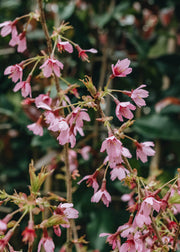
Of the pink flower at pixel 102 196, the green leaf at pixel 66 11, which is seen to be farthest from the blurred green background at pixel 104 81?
the pink flower at pixel 102 196

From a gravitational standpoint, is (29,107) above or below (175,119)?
above

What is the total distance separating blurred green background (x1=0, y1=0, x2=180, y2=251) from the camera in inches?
40.1

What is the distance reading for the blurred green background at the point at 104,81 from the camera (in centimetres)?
102

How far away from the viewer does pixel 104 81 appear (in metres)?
0.97

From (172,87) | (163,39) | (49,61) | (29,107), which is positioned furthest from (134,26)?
(49,61)

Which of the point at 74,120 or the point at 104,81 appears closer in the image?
the point at 74,120

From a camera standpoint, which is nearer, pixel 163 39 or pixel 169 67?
pixel 169 67

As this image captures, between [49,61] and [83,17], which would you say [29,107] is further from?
[49,61]

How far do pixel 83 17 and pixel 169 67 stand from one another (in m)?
0.38

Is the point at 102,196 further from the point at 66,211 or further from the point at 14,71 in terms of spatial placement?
the point at 14,71

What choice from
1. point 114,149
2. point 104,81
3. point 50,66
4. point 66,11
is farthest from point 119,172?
point 66,11

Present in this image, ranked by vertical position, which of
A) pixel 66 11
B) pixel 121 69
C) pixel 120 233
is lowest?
pixel 120 233

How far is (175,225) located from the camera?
506mm

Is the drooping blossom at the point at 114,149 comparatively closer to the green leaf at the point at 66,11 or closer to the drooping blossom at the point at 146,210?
the drooping blossom at the point at 146,210
